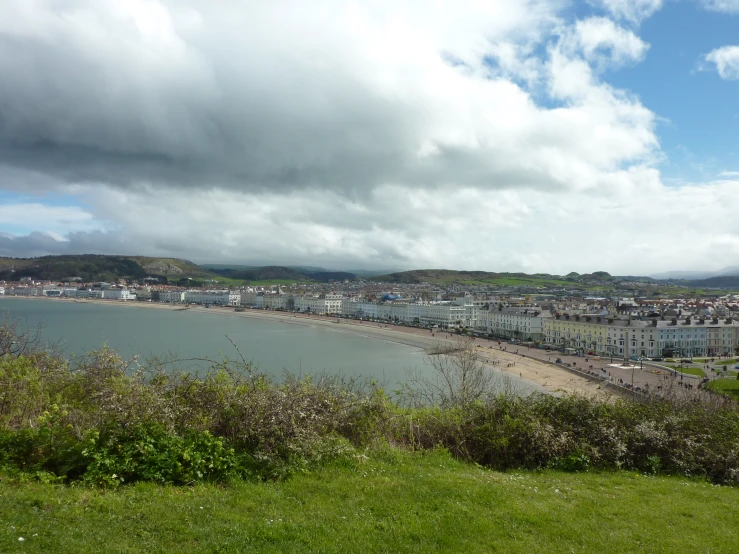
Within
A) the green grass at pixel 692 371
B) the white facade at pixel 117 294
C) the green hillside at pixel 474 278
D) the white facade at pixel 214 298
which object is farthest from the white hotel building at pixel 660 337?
the white facade at pixel 117 294

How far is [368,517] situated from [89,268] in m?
184

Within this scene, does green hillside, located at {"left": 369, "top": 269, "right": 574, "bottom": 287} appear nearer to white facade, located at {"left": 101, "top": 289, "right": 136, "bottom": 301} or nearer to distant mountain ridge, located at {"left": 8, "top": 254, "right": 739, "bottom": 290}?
distant mountain ridge, located at {"left": 8, "top": 254, "right": 739, "bottom": 290}

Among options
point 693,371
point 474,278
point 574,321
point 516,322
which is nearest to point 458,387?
point 693,371

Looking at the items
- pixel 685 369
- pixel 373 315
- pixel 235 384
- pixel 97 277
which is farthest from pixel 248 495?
pixel 97 277

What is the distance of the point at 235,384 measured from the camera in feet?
20.9

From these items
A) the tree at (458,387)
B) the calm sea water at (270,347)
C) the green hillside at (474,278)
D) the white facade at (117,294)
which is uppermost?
the green hillside at (474,278)

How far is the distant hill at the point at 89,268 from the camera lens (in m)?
155

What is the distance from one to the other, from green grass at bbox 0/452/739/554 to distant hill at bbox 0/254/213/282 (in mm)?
173131

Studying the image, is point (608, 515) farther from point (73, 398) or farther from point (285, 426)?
point (73, 398)

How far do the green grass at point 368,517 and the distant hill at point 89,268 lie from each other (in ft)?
568

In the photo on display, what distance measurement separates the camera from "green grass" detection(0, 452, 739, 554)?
3529mm

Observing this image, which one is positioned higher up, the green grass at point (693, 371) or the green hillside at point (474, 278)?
the green hillside at point (474, 278)

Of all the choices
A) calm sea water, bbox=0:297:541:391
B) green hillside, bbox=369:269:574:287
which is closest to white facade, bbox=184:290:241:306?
calm sea water, bbox=0:297:541:391

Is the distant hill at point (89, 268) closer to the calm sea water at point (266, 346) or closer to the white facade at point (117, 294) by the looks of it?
the white facade at point (117, 294)
